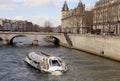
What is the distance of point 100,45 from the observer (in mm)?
59375

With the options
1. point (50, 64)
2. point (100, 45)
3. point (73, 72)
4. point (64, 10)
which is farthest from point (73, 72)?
point (64, 10)

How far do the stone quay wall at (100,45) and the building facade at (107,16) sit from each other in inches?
299

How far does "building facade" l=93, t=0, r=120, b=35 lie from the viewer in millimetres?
78938

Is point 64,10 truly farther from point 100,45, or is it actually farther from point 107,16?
point 100,45

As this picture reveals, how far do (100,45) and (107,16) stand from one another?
21.4 meters

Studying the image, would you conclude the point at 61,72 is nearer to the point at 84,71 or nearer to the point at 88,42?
the point at 84,71

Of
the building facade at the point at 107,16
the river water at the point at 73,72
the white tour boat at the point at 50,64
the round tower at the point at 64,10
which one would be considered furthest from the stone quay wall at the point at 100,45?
the round tower at the point at 64,10

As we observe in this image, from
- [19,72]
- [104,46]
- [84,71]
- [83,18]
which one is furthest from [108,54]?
[83,18]

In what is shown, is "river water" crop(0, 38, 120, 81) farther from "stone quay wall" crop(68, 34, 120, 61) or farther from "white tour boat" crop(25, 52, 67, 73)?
"stone quay wall" crop(68, 34, 120, 61)

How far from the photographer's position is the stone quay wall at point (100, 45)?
51.3m

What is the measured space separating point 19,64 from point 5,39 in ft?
142

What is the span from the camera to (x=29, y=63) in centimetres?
4603

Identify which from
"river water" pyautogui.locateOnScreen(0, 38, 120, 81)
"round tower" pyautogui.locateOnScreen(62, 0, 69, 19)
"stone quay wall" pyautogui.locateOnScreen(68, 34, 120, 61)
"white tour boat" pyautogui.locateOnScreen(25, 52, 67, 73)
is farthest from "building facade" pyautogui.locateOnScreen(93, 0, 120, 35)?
"round tower" pyautogui.locateOnScreen(62, 0, 69, 19)

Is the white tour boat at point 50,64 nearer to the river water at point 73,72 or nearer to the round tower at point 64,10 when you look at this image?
the river water at point 73,72
